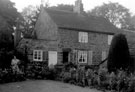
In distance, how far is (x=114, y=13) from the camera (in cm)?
5250

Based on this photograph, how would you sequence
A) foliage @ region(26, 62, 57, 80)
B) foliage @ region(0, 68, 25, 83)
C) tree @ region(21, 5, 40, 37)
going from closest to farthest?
foliage @ region(0, 68, 25, 83)
foliage @ region(26, 62, 57, 80)
tree @ region(21, 5, 40, 37)

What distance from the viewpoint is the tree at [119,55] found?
784 inches

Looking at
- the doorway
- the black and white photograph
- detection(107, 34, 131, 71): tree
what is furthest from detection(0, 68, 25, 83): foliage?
detection(107, 34, 131, 71): tree

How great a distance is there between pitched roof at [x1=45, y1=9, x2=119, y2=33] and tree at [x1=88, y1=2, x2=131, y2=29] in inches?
840

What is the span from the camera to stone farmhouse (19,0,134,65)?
2419 cm

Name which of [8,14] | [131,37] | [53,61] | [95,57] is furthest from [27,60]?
[131,37]

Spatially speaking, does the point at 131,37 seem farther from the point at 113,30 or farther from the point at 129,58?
the point at 129,58

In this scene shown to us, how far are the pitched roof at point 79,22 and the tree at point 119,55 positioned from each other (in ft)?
24.0

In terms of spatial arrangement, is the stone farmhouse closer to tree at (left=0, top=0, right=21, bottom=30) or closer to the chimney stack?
the chimney stack

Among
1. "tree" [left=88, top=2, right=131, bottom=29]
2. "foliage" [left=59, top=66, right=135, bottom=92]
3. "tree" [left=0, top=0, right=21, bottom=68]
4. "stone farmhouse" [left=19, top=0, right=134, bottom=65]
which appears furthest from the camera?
"tree" [left=88, top=2, right=131, bottom=29]

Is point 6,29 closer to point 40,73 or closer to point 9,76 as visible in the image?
point 40,73

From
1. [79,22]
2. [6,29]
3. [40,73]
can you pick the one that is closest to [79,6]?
[79,22]

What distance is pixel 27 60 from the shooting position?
75.8 ft

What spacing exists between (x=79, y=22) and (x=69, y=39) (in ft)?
12.5
